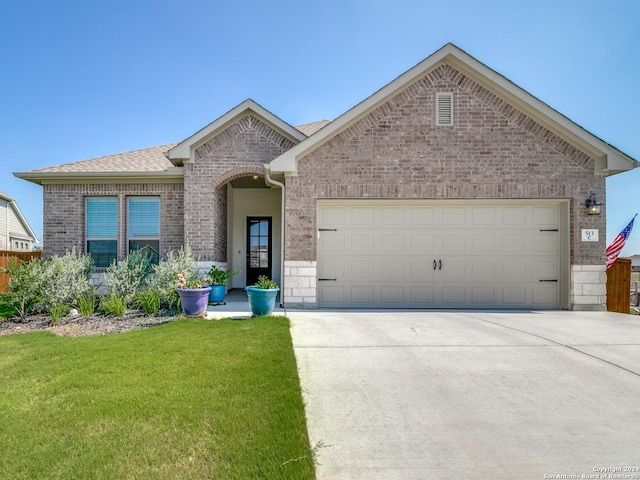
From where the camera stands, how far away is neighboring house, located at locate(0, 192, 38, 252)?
25766mm

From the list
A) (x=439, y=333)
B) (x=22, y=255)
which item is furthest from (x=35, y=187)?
(x=439, y=333)

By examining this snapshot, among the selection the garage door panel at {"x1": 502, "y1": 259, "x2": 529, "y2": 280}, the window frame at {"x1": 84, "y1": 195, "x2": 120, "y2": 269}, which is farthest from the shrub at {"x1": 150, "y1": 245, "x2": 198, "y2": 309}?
the garage door panel at {"x1": 502, "y1": 259, "x2": 529, "y2": 280}

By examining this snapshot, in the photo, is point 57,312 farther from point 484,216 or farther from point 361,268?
point 484,216

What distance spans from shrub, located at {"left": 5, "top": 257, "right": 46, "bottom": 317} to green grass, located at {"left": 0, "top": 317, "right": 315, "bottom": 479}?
2593 mm

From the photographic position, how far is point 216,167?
9.77 meters

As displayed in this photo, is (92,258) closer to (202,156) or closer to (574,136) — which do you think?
(202,156)

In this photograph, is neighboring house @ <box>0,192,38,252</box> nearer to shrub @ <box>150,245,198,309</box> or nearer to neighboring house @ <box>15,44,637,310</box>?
shrub @ <box>150,245,198,309</box>

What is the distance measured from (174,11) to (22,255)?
937 centimetres

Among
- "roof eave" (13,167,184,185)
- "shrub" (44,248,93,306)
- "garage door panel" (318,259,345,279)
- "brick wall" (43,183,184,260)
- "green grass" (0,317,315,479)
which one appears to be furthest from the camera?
"brick wall" (43,183,184,260)

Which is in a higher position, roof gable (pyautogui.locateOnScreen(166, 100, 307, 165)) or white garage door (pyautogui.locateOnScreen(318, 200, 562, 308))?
roof gable (pyautogui.locateOnScreen(166, 100, 307, 165))

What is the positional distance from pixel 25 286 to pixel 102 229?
3.14 m

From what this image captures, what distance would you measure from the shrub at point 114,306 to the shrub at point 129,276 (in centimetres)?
27

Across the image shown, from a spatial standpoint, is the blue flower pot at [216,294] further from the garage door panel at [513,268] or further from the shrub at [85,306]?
the garage door panel at [513,268]

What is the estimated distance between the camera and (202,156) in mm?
9742
